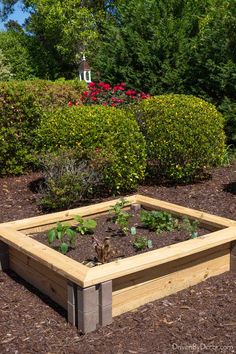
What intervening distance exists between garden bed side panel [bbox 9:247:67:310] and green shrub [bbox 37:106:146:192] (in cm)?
211

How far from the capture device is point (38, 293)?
383cm

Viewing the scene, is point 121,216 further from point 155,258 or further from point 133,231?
point 155,258

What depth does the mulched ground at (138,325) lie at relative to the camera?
3.07 m

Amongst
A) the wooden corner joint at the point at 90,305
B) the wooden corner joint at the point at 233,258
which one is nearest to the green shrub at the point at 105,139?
the wooden corner joint at the point at 233,258

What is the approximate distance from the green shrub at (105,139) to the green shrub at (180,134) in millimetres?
373

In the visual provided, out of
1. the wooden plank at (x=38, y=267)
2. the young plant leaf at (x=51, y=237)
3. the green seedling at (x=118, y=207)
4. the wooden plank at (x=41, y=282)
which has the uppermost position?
the green seedling at (x=118, y=207)

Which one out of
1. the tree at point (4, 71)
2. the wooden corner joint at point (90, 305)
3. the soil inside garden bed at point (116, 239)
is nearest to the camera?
the wooden corner joint at point (90, 305)

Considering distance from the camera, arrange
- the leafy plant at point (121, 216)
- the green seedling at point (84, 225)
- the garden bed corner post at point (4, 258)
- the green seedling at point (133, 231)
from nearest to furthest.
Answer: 1. the garden bed corner post at point (4, 258)
2. the green seedling at point (84, 225)
3. the green seedling at point (133, 231)
4. the leafy plant at point (121, 216)

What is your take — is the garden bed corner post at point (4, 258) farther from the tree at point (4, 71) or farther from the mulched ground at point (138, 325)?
the tree at point (4, 71)

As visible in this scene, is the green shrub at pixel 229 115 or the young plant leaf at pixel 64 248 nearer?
the young plant leaf at pixel 64 248

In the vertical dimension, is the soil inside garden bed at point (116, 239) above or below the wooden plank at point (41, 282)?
above

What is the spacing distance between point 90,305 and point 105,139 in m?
3.22

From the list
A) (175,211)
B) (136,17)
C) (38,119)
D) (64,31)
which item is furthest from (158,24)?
(64,31)

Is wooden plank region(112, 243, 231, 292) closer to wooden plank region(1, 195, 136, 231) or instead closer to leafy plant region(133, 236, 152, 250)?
leafy plant region(133, 236, 152, 250)
